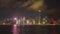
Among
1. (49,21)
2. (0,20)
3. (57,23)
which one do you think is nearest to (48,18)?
(49,21)

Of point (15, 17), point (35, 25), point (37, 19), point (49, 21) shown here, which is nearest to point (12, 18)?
point (15, 17)

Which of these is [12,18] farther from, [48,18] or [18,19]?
[48,18]

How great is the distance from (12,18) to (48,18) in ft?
63.8

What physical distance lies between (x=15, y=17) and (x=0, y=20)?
726cm

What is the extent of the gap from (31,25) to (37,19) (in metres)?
21.7

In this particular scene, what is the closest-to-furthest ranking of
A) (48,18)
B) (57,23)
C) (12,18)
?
1. (12,18)
2. (48,18)
3. (57,23)

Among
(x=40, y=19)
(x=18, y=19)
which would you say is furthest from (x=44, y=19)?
(x=18, y=19)

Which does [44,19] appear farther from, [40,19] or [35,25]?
[35,25]

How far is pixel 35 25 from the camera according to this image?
134125 millimetres

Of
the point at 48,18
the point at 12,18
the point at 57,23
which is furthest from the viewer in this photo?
the point at 57,23

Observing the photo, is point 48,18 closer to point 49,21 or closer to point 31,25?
point 49,21

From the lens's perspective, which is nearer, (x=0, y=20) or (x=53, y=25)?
(x=0, y=20)

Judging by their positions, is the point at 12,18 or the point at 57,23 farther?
the point at 57,23

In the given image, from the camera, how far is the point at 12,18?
344 feet
